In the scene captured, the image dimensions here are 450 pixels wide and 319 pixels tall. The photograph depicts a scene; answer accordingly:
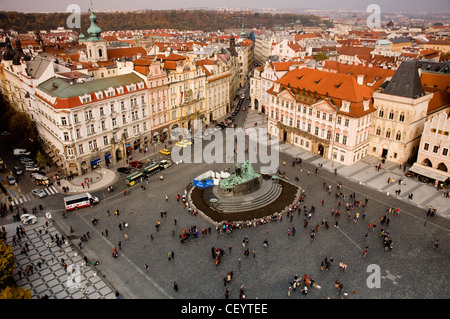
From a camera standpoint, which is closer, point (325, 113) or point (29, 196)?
point (29, 196)

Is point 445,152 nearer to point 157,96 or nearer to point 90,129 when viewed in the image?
point 157,96

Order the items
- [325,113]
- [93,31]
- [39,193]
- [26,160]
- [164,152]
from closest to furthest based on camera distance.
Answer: [39,193] → [325,113] → [26,160] → [164,152] → [93,31]

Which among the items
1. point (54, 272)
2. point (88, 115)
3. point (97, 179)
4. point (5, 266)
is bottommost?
point (54, 272)

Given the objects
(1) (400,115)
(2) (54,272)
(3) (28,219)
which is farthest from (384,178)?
(3) (28,219)

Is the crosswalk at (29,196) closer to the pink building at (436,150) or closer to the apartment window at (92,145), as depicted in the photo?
the apartment window at (92,145)

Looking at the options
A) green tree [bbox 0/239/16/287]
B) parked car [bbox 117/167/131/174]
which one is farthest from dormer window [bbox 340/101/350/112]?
green tree [bbox 0/239/16/287]

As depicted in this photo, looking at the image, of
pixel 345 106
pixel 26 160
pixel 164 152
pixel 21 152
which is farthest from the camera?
pixel 164 152

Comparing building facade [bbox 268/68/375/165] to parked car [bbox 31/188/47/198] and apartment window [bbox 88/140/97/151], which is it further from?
parked car [bbox 31/188/47/198]

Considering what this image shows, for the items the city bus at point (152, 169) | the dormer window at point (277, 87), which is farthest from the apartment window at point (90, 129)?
the dormer window at point (277, 87)

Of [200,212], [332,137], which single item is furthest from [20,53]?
[332,137]
